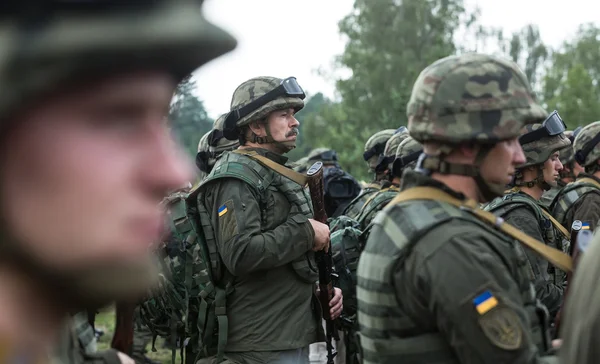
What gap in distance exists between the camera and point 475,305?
2.39 metres

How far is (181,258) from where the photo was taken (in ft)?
17.9

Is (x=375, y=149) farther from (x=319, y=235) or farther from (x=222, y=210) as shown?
(x=222, y=210)

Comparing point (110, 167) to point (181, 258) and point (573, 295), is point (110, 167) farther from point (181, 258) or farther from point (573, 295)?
point (181, 258)

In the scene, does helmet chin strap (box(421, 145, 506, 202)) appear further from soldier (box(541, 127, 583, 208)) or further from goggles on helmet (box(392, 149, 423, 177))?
soldier (box(541, 127, 583, 208))

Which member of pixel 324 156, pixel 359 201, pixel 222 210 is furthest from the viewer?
pixel 324 156

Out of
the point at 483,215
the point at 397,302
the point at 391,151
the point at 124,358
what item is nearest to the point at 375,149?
the point at 391,151

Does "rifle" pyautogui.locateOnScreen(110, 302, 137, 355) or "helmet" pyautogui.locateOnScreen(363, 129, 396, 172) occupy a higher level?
"helmet" pyautogui.locateOnScreen(363, 129, 396, 172)

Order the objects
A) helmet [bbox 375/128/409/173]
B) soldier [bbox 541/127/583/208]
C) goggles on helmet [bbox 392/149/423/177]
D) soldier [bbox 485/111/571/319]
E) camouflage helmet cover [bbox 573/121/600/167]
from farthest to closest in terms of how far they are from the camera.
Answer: soldier [bbox 541/127/583/208] → helmet [bbox 375/128/409/173] → camouflage helmet cover [bbox 573/121/600/167] → goggles on helmet [bbox 392/149/423/177] → soldier [bbox 485/111/571/319]

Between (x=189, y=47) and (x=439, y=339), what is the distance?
1.91m

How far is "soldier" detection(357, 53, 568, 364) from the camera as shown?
240 cm

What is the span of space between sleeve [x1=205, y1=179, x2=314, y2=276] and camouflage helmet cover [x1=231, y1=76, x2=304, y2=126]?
61cm

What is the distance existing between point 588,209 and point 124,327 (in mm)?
5367

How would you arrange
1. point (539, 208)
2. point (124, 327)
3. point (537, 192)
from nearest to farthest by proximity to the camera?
point (124, 327) → point (539, 208) → point (537, 192)

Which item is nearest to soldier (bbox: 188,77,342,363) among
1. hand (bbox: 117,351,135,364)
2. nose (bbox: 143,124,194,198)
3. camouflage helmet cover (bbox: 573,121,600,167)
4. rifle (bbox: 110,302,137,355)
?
hand (bbox: 117,351,135,364)
